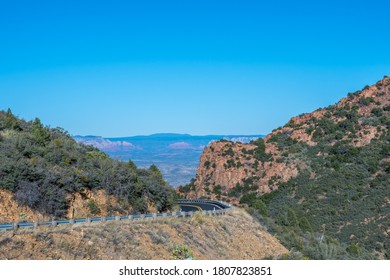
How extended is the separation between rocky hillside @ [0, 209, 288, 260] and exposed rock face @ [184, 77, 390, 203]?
37.4 m

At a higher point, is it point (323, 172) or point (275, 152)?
point (275, 152)

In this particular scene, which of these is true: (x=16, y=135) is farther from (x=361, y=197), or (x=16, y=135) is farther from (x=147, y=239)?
(x=361, y=197)

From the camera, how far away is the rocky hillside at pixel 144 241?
20844mm

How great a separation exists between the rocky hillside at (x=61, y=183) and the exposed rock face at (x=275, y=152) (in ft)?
109

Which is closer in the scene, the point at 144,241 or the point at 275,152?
the point at 144,241

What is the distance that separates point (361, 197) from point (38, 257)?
4883 cm

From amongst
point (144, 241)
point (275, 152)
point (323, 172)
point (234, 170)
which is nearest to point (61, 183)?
point (144, 241)

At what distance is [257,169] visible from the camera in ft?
258

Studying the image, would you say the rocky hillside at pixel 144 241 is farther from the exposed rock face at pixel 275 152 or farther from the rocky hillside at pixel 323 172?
the exposed rock face at pixel 275 152

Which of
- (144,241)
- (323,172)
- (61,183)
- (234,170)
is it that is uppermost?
(234,170)

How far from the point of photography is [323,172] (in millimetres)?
71625

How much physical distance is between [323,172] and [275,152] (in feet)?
37.0

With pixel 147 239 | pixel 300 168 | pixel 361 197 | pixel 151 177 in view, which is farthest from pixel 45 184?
pixel 300 168

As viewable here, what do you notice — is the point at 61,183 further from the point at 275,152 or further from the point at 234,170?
the point at 275,152
